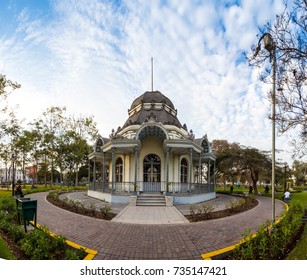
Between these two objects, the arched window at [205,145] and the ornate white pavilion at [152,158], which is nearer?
the ornate white pavilion at [152,158]

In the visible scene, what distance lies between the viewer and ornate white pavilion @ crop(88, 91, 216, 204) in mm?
14195

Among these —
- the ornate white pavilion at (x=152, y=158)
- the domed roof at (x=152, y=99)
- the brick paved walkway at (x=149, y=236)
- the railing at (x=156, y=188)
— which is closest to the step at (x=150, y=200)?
the ornate white pavilion at (x=152, y=158)

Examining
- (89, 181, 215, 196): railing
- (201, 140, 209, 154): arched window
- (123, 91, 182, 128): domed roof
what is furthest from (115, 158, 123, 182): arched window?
(201, 140, 209, 154): arched window

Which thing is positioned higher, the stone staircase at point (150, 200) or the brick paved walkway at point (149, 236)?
the brick paved walkway at point (149, 236)

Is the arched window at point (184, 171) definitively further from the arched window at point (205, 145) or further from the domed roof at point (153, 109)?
the domed roof at point (153, 109)

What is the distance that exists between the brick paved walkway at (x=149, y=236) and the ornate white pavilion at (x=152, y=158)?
17.2ft

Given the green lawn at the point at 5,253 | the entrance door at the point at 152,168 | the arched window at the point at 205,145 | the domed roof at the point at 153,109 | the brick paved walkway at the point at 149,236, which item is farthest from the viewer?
the domed roof at the point at 153,109

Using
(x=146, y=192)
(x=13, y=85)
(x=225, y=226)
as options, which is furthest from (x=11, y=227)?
(x=13, y=85)


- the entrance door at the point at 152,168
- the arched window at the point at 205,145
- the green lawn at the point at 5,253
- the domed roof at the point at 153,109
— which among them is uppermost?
the domed roof at the point at 153,109

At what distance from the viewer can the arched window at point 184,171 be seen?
705 inches

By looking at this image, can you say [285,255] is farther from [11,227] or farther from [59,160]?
[59,160]

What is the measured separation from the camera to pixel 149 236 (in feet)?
20.0

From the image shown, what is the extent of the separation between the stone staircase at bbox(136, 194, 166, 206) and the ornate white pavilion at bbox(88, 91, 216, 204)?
0.54m

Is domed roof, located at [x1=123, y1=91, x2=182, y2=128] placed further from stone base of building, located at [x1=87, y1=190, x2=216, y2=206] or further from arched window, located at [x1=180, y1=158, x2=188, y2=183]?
stone base of building, located at [x1=87, y1=190, x2=216, y2=206]
